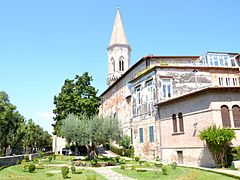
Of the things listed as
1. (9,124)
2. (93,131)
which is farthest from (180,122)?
(9,124)

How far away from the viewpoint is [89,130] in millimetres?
21922

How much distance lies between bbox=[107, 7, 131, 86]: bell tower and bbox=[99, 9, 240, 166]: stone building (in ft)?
80.7

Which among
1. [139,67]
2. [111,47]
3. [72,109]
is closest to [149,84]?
[139,67]

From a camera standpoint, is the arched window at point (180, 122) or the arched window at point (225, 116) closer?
the arched window at point (225, 116)

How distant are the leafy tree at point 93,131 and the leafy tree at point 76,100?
1180 cm

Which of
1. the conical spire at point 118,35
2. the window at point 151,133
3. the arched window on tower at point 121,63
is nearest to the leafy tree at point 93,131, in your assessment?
the window at point 151,133

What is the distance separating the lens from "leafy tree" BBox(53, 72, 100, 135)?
1411 inches

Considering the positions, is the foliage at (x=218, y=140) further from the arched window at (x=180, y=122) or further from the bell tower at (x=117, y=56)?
the bell tower at (x=117, y=56)

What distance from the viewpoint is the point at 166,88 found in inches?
996

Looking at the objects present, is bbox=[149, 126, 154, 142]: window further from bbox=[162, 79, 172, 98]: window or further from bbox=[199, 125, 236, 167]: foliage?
bbox=[199, 125, 236, 167]: foliage

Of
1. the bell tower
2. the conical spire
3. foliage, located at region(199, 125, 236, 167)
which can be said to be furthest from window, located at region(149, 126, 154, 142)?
the conical spire

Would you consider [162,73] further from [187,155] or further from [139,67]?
[187,155]

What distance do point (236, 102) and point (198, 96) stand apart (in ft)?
9.26

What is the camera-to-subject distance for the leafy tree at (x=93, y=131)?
21.9 metres
